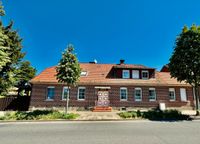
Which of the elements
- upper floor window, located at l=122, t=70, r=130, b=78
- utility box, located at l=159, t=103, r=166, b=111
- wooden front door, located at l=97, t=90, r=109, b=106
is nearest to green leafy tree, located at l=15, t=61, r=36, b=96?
wooden front door, located at l=97, t=90, r=109, b=106

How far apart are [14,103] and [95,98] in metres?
10.7

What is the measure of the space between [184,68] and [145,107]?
8196 millimetres

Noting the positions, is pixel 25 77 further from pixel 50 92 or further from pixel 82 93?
pixel 82 93

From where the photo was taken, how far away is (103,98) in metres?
19.8

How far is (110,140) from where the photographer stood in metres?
6.42

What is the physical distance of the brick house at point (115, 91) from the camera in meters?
19.2

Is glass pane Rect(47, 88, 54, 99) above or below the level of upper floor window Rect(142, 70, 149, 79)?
below

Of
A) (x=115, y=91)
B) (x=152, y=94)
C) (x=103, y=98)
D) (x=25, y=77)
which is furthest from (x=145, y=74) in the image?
(x=25, y=77)

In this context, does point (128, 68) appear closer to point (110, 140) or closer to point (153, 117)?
point (153, 117)

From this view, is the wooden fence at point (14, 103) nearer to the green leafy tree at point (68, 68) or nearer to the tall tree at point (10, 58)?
the tall tree at point (10, 58)

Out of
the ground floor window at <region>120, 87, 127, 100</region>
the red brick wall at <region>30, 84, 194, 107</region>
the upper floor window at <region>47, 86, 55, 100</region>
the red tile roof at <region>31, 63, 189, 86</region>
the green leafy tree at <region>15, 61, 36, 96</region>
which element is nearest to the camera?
the red brick wall at <region>30, 84, 194, 107</region>

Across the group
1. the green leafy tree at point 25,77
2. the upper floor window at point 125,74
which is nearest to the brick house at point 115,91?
the upper floor window at point 125,74

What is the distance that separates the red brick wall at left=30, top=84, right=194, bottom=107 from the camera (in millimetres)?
19047

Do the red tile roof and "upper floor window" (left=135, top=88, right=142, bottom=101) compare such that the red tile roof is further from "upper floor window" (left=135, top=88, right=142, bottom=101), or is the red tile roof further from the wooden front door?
the wooden front door
